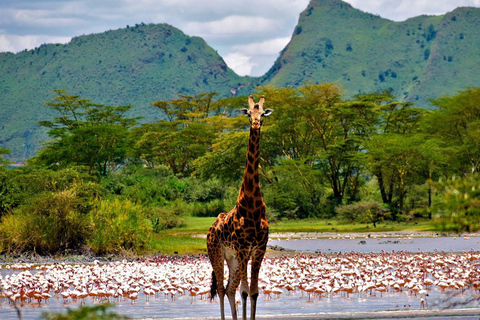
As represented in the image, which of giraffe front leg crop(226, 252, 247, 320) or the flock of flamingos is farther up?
giraffe front leg crop(226, 252, 247, 320)

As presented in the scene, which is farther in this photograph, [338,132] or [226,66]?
[226,66]

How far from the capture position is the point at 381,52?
6535 inches

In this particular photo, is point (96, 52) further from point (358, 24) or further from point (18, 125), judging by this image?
point (358, 24)

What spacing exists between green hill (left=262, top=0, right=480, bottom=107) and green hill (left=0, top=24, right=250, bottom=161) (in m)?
20.1

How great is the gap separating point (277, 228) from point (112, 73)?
455 ft

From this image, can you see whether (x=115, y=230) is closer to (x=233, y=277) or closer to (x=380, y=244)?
(x=380, y=244)

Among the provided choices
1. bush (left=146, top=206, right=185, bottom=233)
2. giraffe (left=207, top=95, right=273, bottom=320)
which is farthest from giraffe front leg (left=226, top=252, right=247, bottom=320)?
bush (left=146, top=206, right=185, bottom=233)

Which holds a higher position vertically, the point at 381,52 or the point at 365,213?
the point at 381,52

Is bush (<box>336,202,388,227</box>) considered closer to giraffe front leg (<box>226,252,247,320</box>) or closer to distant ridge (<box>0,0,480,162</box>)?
giraffe front leg (<box>226,252,247,320</box>)

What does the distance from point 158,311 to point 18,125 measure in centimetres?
14326

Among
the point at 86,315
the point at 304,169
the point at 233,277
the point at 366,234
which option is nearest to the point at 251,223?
the point at 233,277

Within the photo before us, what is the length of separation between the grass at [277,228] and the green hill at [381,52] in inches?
3910

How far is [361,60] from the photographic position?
536 ft

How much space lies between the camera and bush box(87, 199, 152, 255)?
20953 millimetres
